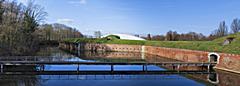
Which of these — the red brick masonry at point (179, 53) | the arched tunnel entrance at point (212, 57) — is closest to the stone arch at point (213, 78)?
the red brick masonry at point (179, 53)

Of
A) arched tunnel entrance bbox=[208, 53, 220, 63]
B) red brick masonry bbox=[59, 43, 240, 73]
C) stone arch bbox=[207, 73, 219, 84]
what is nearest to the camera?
stone arch bbox=[207, 73, 219, 84]

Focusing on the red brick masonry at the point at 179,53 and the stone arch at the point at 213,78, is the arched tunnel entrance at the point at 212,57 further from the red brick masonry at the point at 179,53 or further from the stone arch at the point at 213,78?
the stone arch at the point at 213,78

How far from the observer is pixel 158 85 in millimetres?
16438

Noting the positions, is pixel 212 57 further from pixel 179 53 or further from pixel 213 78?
pixel 179 53

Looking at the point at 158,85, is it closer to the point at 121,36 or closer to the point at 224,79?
the point at 224,79

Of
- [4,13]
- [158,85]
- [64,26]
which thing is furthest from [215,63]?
[64,26]

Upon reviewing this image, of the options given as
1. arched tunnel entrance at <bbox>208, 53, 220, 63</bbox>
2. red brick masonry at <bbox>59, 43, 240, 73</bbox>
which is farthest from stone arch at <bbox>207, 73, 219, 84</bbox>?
arched tunnel entrance at <bbox>208, 53, 220, 63</bbox>

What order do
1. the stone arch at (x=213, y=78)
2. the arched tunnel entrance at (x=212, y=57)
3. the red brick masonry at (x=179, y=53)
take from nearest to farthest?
the stone arch at (x=213, y=78), the red brick masonry at (x=179, y=53), the arched tunnel entrance at (x=212, y=57)

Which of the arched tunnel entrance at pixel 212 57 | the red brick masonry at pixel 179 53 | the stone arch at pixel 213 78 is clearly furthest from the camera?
the arched tunnel entrance at pixel 212 57

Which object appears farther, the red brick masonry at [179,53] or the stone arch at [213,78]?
the red brick masonry at [179,53]

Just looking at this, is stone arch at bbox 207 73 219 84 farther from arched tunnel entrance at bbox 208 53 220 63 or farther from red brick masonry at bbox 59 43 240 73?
arched tunnel entrance at bbox 208 53 220 63

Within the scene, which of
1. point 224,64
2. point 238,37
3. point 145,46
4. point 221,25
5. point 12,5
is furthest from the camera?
point 221,25

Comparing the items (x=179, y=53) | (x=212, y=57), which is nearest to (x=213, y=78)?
(x=212, y=57)

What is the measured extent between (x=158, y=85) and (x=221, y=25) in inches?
2184
